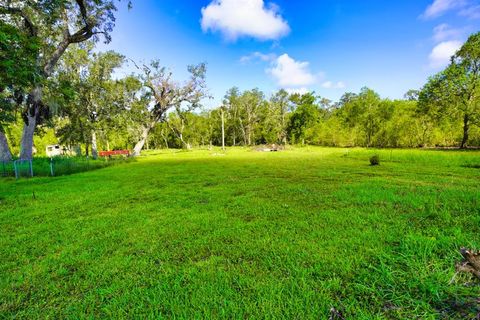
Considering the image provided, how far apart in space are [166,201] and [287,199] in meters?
3.56

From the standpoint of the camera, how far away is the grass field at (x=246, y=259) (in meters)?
2.09

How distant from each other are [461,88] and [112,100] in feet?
148

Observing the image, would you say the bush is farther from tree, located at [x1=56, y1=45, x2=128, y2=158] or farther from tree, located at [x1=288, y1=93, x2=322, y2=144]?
tree, located at [x1=288, y1=93, x2=322, y2=144]

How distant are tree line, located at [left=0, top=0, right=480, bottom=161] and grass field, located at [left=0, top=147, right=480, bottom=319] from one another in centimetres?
624

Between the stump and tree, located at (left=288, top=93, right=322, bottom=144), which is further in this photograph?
tree, located at (left=288, top=93, right=322, bottom=144)

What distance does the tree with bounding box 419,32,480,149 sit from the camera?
82.5 ft

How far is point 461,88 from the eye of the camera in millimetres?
26312

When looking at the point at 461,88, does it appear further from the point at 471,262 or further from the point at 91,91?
the point at 91,91

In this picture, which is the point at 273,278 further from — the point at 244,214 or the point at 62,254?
the point at 62,254

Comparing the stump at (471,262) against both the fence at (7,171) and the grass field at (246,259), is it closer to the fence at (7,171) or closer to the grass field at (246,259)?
the grass field at (246,259)

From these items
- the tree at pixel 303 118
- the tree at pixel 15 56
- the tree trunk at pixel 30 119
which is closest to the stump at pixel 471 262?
the tree at pixel 15 56

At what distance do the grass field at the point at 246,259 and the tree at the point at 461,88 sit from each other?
29810 millimetres

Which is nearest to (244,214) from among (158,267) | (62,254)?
(158,267)

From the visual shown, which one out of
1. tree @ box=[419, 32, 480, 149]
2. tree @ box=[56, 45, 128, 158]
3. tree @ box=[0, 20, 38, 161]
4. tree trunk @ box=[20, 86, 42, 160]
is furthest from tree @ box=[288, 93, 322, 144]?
tree @ box=[0, 20, 38, 161]
